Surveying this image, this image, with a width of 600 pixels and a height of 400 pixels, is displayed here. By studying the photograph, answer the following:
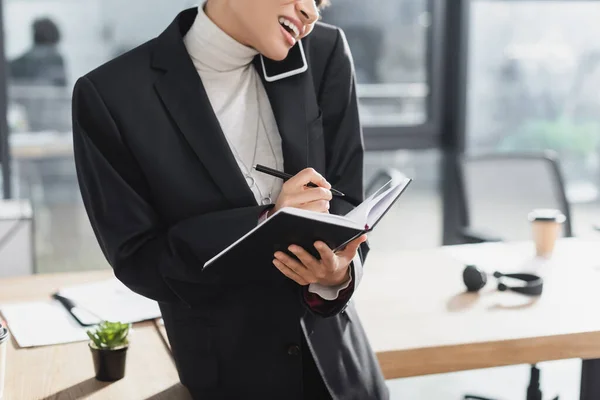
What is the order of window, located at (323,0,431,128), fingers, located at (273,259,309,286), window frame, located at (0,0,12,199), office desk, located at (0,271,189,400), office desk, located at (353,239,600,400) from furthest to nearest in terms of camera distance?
window, located at (323,0,431,128) → window frame, located at (0,0,12,199) → office desk, located at (353,239,600,400) → office desk, located at (0,271,189,400) → fingers, located at (273,259,309,286)

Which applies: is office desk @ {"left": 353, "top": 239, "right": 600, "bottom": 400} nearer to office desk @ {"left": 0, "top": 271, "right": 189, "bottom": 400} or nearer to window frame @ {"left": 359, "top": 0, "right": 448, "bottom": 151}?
office desk @ {"left": 0, "top": 271, "right": 189, "bottom": 400}

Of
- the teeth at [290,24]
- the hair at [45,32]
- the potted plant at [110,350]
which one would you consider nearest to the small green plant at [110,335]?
the potted plant at [110,350]

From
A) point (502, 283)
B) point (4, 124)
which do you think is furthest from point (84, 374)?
point (4, 124)

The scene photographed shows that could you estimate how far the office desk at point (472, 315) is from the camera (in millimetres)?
1638

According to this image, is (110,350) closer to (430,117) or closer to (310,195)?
(310,195)

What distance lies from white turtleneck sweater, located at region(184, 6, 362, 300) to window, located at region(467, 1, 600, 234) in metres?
3.03

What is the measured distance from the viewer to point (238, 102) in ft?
4.34

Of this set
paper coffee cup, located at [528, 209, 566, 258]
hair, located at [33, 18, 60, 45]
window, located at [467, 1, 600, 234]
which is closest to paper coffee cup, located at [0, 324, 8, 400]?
paper coffee cup, located at [528, 209, 566, 258]

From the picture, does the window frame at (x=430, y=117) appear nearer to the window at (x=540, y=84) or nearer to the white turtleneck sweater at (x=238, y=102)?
the window at (x=540, y=84)

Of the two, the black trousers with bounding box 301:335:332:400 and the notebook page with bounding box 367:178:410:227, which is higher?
the notebook page with bounding box 367:178:410:227

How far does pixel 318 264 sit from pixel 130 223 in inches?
11.9

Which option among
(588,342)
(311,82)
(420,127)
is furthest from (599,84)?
(311,82)

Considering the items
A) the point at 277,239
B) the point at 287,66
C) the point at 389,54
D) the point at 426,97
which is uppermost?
the point at 389,54

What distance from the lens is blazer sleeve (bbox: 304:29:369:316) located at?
4.42ft
